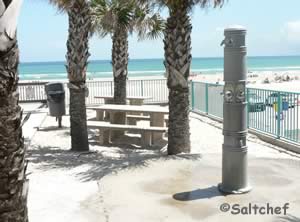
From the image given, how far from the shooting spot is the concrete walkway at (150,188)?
5145 millimetres

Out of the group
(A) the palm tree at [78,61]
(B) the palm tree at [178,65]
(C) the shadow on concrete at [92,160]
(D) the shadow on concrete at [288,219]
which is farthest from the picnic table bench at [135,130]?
(D) the shadow on concrete at [288,219]

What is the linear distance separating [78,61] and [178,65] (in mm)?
2427

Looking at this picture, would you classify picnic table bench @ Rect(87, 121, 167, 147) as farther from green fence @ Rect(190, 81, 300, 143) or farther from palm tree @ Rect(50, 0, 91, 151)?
green fence @ Rect(190, 81, 300, 143)

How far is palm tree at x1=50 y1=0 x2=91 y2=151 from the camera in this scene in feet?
30.7

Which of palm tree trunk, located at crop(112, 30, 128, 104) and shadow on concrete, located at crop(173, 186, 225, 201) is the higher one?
palm tree trunk, located at crop(112, 30, 128, 104)

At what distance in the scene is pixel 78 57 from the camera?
31.1 feet

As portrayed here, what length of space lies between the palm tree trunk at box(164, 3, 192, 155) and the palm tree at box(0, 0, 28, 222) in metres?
6.18

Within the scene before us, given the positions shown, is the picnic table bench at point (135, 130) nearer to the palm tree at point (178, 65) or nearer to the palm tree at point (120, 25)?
the palm tree at point (178, 65)

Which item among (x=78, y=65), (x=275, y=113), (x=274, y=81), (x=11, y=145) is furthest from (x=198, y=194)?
(x=274, y=81)

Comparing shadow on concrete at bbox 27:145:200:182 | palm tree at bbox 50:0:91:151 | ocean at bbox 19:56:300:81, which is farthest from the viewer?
ocean at bbox 19:56:300:81

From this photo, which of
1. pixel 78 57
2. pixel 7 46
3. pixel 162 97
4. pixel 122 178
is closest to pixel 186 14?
pixel 78 57

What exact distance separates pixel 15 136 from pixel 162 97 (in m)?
19.1

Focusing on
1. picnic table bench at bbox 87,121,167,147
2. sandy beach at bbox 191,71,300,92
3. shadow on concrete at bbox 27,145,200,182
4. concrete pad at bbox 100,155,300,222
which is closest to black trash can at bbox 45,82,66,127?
picnic table bench at bbox 87,121,167,147

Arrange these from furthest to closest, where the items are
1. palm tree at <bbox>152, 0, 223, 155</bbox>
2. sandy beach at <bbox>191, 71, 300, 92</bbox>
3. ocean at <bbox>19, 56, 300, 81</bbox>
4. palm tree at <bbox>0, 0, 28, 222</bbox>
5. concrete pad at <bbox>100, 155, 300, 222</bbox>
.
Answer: ocean at <bbox>19, 56, 300, 81</bbox>, sandy beach at <bbox>191, 71, 300, 92</bbox>, palm tree at <bbox>152, 0, 223, 155</bbox>, concrete pad at <bbox>100, 155, 300, 222</bbox>, palm tree at <bbox>0, 0, 28, 222</bbox>
